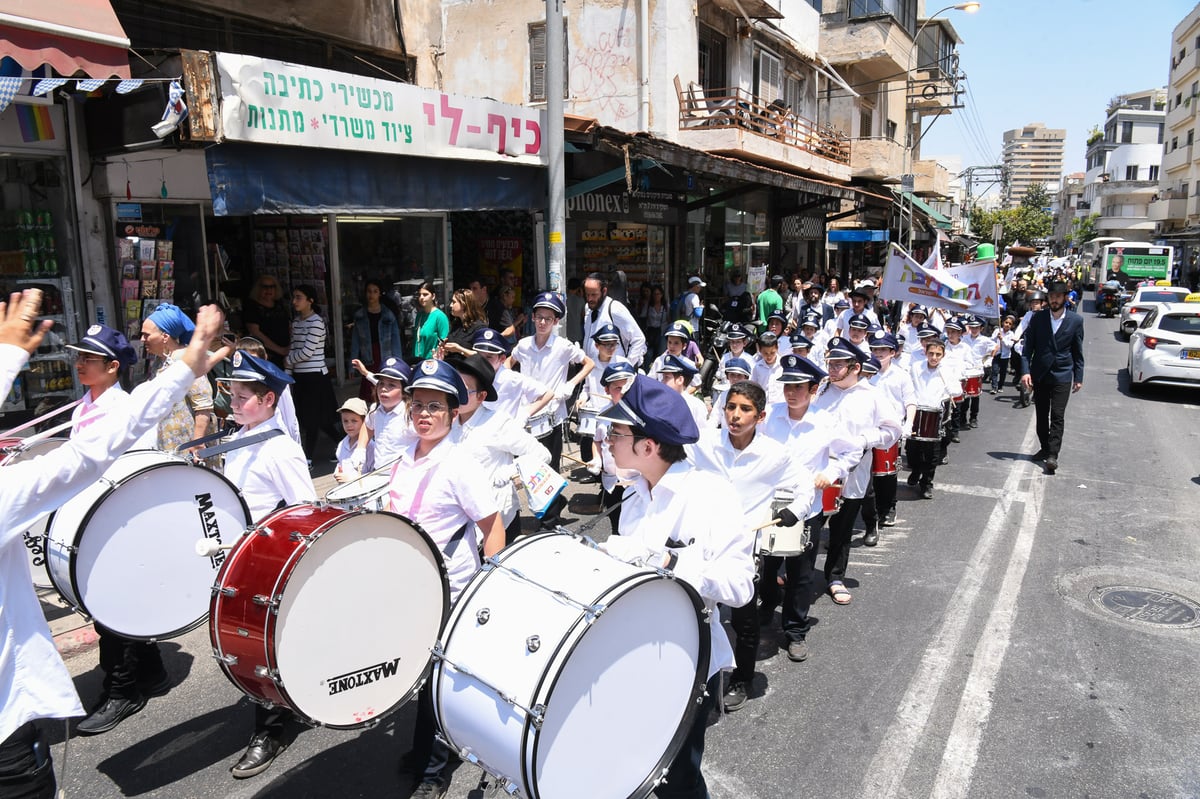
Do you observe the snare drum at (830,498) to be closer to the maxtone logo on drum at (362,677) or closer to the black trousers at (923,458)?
the maxtone logo on drum at (362,677)

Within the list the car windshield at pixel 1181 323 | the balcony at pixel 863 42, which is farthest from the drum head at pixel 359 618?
the balcony at pixel 863 42

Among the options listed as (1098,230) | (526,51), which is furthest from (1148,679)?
(1098,230)

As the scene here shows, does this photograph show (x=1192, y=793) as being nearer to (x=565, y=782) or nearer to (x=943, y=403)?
(x=565, y=782)

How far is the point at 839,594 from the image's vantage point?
6.13m

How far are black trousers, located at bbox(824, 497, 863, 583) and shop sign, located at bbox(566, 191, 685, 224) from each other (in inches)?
317

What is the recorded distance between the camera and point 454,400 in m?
3.93

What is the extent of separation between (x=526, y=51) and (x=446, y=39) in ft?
6.74

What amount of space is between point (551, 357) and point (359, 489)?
4225 mm

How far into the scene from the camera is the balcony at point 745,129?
17078 mm

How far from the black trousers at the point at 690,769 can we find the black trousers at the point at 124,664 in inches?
112

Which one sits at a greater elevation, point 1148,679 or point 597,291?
point 597,291

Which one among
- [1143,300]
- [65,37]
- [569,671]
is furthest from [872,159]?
[569,671]

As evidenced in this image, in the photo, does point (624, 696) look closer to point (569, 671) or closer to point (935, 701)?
point (569, 671)

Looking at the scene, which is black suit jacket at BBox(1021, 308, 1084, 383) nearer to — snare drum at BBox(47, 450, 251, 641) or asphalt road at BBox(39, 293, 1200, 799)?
asphalt road at BBox(39, 293, 1200, 799)
